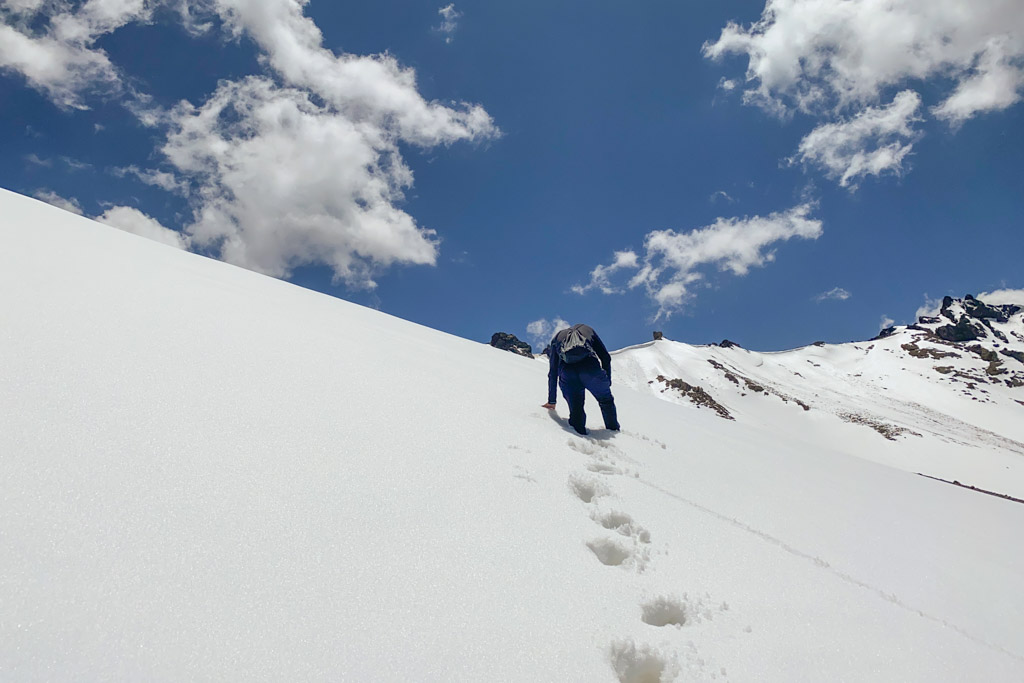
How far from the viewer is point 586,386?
15.8 ft

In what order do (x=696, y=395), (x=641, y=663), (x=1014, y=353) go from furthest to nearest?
(x=1014, y=353) < (x=696, y=395) < (x=641, y=663)

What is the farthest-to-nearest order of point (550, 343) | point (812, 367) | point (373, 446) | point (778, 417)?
point (812, 367) < point (778, 417) < point (550, 343) < point (373, 446)

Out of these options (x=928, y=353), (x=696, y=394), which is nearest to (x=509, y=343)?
(x=696, y=394)

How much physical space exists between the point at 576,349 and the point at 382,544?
3.24m

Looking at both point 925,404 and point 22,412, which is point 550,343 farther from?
point 925,404

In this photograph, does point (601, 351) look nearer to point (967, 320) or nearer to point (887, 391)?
point (887, 391)

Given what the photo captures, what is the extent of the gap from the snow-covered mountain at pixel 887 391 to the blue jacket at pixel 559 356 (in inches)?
941

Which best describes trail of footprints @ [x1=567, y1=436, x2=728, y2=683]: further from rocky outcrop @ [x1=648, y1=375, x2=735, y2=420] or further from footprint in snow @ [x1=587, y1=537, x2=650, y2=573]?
rocky outcrop @ [x1=648, y1=375, x2=735, y2=420]

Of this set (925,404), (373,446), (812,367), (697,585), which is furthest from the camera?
(812,367)

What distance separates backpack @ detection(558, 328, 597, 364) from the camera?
4789 millimetres

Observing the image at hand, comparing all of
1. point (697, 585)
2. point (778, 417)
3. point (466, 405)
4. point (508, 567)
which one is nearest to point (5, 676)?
point (508, 567)

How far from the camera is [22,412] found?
211 centimetres

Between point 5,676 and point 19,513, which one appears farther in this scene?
point 19,513

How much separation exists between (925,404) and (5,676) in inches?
2984
